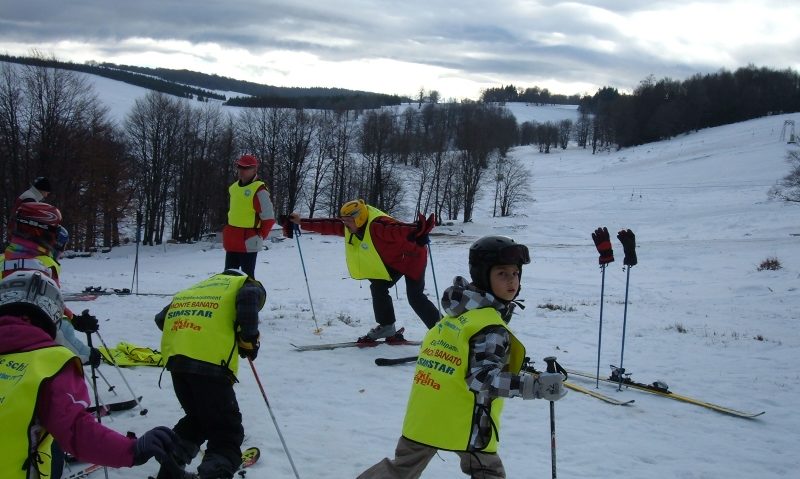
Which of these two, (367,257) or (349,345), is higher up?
(367,257)

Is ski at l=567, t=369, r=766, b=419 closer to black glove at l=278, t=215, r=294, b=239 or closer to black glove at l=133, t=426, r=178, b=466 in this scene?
black glove at l=278, t=215, r=294, b=239

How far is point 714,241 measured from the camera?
106 feet

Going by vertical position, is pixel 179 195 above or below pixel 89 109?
below

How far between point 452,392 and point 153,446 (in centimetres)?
175

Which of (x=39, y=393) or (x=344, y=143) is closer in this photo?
(x=39, y=393)

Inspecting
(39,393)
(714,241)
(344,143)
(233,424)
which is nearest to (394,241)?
(233,424)

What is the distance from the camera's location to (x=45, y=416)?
2.46 metres

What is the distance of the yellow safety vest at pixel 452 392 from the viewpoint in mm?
3539

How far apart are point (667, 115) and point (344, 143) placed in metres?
53.7

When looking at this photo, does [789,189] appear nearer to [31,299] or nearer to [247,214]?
[247,214]

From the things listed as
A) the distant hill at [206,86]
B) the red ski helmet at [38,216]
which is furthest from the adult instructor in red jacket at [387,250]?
the distant hill at [206,86]

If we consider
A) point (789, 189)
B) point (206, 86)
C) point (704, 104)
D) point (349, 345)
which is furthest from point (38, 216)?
point (206, 86)

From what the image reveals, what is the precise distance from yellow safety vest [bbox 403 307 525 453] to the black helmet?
262 mm

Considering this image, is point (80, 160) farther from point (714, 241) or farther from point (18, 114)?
point (714, 241)
